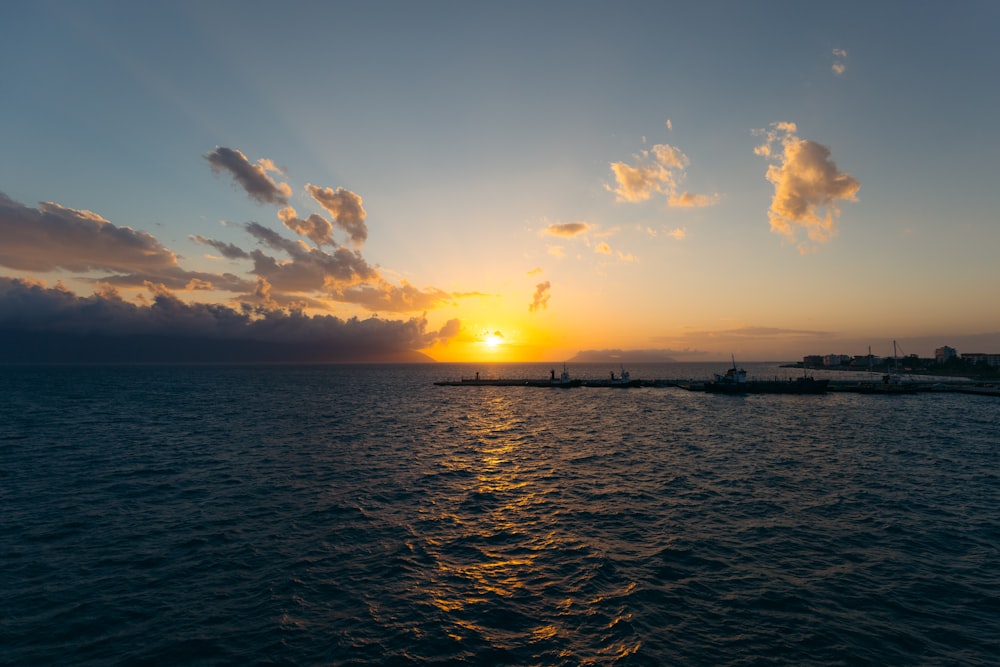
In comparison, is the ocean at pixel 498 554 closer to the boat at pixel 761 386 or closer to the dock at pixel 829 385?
the boat at pixel 761 386

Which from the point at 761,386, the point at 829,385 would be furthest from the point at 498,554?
the point at 829,385

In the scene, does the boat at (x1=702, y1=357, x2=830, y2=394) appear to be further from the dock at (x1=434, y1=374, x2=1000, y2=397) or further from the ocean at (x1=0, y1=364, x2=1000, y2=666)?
the ocean at (x1=0, y1=364, x2=1000, y2=666)

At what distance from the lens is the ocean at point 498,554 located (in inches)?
600

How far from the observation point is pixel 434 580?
1969 centimetres

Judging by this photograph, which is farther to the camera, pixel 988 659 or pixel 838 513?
pixel 838 513

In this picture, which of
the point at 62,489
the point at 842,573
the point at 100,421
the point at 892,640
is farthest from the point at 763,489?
the point at 100,421

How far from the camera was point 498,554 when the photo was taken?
73.6 feet

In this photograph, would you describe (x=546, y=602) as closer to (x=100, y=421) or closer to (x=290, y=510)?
(x=290, y=510)

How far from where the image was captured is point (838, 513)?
28.2 metres

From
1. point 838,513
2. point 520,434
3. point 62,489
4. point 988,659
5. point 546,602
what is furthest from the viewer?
point 520,434

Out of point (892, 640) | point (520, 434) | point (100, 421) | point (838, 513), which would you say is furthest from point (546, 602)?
point (100, 421)

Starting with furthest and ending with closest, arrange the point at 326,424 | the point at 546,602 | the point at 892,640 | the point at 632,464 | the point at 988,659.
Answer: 1. the point at 326,424
2. the point at 632,464
3. the point at 546,602
4. the point at 892,640
5. the point at 988,659

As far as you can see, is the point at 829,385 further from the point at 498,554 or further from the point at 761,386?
the point at 498,554

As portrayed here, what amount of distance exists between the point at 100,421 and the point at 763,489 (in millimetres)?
91258
